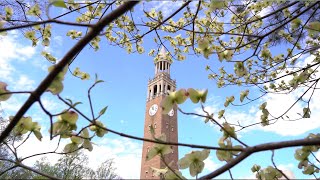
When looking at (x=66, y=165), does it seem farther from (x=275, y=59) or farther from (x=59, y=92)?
(x=59, y=92)

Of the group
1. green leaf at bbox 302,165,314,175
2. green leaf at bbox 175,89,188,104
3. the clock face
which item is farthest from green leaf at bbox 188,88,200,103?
the clock face

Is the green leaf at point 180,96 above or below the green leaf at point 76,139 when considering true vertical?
above

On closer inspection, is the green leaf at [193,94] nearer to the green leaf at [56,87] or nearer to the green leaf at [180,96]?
the green leaf at [180,96]

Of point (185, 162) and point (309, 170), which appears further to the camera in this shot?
point (309, 170)

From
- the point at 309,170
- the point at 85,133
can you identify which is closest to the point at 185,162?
the point at 85,133

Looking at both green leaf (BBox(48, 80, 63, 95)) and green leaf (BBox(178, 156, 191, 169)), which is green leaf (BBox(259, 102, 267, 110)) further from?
green leaf (BBox(48, 80, 63, 95))

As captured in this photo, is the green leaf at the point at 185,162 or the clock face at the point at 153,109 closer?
the green leaf at the point at 185,162

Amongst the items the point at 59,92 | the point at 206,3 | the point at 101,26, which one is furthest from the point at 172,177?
the point at 206,3

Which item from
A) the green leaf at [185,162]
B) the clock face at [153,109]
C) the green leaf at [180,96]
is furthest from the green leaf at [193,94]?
the clock face at [153,109]

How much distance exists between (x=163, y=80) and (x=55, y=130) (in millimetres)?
26155

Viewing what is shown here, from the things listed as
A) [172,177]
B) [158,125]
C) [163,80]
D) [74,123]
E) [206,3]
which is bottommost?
[172,177]

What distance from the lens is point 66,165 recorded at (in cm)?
1151

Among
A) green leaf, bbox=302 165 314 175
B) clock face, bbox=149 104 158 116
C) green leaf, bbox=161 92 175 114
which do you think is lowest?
green leaf, bbox=302 165 314 175

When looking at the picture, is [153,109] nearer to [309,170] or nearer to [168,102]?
[309,170]
